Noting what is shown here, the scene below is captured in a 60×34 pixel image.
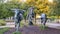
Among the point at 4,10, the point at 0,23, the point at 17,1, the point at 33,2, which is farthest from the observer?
the point at 17,1

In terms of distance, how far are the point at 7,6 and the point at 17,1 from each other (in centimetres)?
501

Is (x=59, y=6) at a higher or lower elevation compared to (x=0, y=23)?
higher

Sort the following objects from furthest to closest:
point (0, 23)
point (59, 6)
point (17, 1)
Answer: point (17, 1)
point (0, 23)
point (59, 6)

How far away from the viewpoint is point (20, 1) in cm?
5078

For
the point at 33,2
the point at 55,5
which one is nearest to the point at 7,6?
the point at 33,2

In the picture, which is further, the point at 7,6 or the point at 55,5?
the point at 7,6

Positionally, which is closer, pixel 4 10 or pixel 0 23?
pixel 0 23

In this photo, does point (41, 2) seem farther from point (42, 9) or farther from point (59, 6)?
point (59, 6)

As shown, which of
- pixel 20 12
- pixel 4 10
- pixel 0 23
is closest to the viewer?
pixel 20 12

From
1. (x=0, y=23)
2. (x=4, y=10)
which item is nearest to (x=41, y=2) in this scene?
(x=4, y=10)

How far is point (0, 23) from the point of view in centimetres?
3503

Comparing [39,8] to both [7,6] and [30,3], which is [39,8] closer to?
[30,3]

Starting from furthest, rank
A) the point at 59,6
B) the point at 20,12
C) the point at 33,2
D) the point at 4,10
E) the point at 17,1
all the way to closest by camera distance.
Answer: the point at 17,1
the point at 33,2
the point at 4,10
the point at 59,6
the point at 20,12

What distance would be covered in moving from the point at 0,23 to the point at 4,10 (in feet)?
27.7
